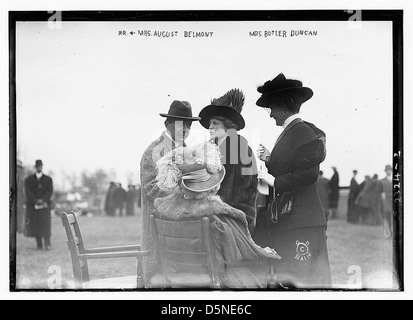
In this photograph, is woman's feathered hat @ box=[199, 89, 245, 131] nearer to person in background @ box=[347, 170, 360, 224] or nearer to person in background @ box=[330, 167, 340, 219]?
person in background @ box=[330, 167, 340, 219]

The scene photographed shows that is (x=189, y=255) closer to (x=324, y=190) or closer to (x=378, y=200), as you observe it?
(x=324, y=190)

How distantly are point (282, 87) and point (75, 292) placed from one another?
243 cm

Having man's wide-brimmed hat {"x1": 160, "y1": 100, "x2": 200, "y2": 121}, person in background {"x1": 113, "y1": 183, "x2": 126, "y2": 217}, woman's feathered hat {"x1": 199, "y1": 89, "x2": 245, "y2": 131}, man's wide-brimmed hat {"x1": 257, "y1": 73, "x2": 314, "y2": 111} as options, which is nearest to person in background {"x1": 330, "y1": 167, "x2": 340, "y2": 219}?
man's wide-brimmed hat {"x1": 257, "y1": 73, "x2": 314, "y2": 111}

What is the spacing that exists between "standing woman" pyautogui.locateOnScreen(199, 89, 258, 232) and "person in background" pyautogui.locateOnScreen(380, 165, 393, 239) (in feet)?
3.52

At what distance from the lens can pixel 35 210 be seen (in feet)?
18.6

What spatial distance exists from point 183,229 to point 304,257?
1037 mm

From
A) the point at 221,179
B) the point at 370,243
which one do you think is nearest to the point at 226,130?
the point at 221,179

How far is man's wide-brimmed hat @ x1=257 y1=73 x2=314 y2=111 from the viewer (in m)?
5.57

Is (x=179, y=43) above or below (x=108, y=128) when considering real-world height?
above

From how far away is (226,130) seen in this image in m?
5.59

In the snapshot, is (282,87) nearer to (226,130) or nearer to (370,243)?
(226,130)

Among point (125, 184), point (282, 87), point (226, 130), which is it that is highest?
point (282, 87)

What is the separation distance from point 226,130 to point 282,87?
58 cm

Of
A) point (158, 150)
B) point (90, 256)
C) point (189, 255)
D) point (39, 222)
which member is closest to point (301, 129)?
point (158, 150)
